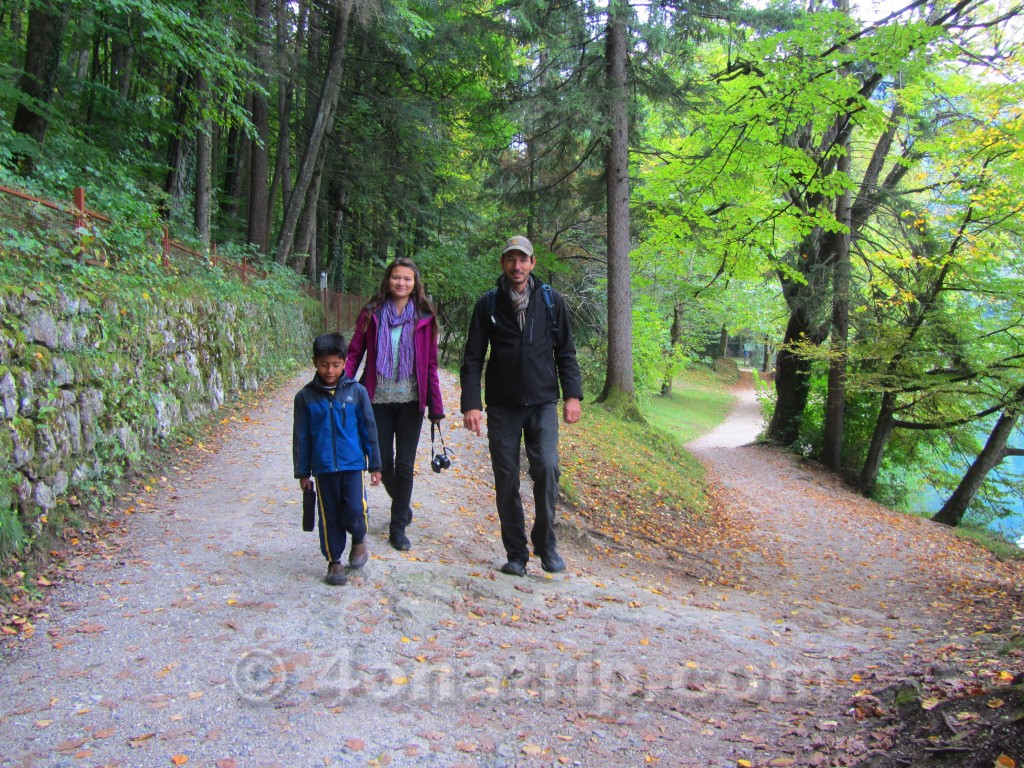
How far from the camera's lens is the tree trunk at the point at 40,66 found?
1043 centimetres

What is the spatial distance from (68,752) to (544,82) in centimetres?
1487

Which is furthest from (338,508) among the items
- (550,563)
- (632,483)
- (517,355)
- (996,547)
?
(996,547)

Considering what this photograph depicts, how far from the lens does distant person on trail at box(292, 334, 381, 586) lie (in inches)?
153

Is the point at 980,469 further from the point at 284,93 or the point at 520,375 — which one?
the point at 284,93

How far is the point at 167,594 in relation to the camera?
394cm

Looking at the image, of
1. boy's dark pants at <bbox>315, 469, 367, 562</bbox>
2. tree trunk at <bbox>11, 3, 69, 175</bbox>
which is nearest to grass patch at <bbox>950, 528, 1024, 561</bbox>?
boy's dark pants at <bbox>315, 469, 367, 562</bbox>

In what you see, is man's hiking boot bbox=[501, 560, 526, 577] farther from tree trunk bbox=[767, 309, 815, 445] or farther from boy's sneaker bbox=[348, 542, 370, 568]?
tree trunk bbox=[767, 309, 815, 445]

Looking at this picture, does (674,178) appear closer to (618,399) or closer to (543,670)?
(618,399)

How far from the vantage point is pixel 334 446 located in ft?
12.9

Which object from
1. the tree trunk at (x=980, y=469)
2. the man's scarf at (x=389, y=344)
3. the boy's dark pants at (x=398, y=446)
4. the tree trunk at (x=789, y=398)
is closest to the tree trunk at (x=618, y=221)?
the tree trunk at (x=789, y=398)

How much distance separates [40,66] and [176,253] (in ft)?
14.2

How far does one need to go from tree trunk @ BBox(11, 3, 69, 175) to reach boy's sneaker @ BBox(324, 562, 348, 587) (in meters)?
9.72

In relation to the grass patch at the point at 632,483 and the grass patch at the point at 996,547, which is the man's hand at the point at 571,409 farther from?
the grass patch at the point at 996,547

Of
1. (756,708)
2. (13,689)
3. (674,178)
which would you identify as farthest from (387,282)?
(674,178)
